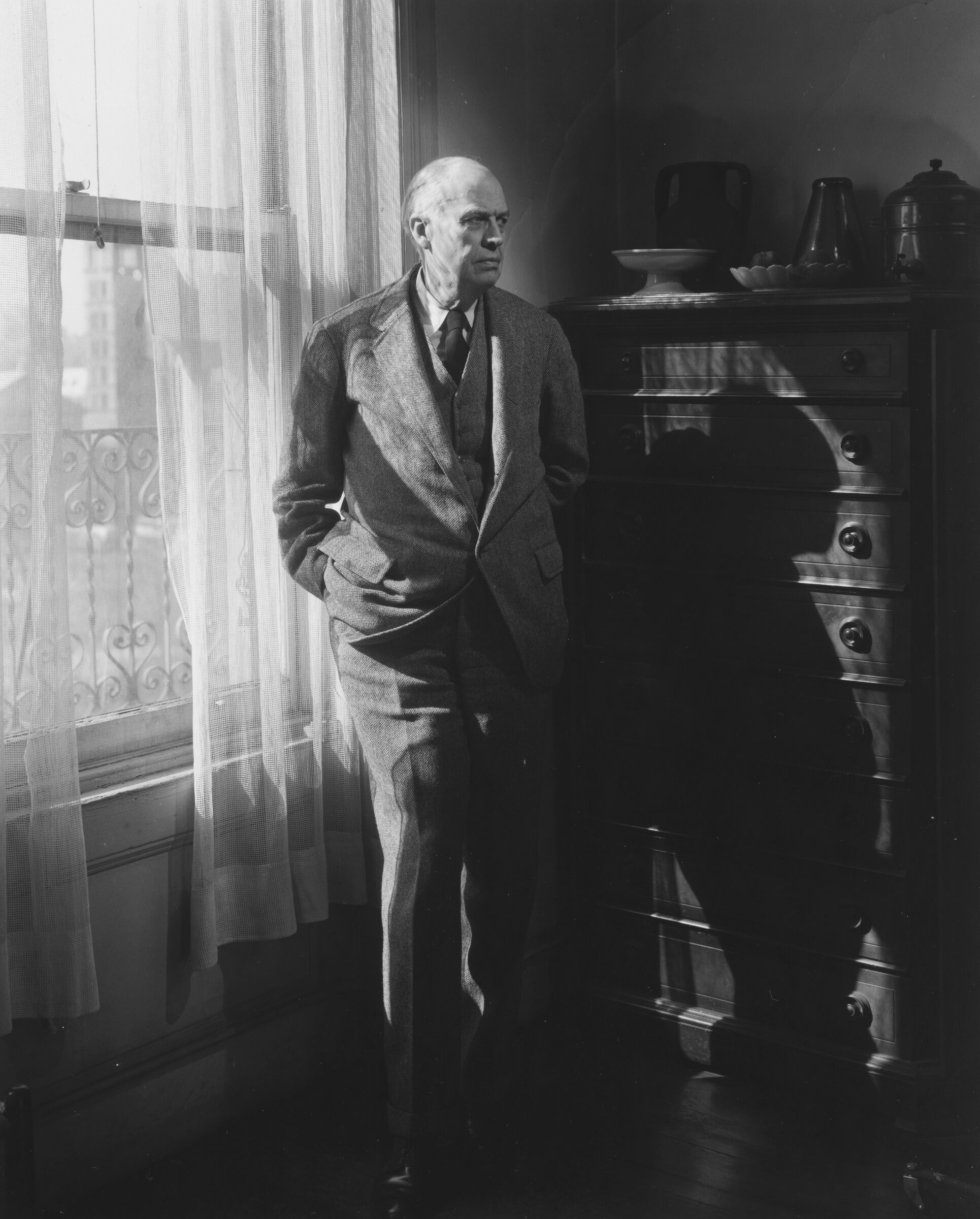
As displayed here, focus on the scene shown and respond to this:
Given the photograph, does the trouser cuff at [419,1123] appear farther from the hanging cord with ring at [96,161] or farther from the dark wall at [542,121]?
the dark wall at [542,121]

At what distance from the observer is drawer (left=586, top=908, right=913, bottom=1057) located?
9.80ft

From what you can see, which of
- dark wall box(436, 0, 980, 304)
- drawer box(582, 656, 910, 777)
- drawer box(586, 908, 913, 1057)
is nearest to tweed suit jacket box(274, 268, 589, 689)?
drawer box(582, 656, 910, 777)

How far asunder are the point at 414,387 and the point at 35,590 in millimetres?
764

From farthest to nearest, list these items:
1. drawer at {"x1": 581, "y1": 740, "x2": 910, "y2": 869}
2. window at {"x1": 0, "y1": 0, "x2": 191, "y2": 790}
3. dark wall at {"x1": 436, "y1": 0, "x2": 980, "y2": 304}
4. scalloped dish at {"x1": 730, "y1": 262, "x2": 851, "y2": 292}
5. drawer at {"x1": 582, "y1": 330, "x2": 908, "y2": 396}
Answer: dark wall at {"x1": 436, "y1": 0, "x2": 980, "y2": 304} < scalloped dish at {"x1": 730, "y1": 262, "x2": 851, "y2": 292} < drawer at {"x1": 581, "y1": 740, "x2": 910, "y2": 869} < drawer at {"x1": 582, "y1": 330, "x2": 908, "y2": 396} < window at {"x1": 0, "y1": 0, "x2": 191, "y2": 790}

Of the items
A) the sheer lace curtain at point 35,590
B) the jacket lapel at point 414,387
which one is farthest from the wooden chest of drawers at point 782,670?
the sheer lace curtain at point 35,590

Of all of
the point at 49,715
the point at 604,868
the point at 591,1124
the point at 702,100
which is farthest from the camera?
the point at 702,100

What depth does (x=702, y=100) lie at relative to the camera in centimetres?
359

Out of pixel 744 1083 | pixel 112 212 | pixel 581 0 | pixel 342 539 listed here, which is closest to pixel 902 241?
pixel 581 0

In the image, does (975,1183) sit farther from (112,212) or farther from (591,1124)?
(112,212)

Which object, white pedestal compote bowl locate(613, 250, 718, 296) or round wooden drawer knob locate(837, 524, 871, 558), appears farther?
white pedestal compote bowl locate(613, 250, 718, 296)

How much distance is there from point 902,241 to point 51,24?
5.83 ft

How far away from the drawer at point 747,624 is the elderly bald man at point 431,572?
54cm

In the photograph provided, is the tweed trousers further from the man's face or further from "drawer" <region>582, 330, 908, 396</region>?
"drawer" <region>582, 330, 908, 396</region>

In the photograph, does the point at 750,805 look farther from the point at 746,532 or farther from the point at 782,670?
the point at 746,532
